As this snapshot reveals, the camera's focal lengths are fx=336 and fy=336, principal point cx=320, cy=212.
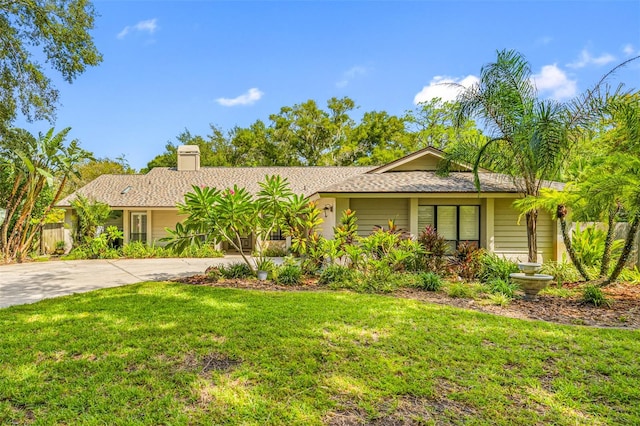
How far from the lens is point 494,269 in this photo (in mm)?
8531

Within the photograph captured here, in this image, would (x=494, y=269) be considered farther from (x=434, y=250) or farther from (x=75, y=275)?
(x=75, y=275)

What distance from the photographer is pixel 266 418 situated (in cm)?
289

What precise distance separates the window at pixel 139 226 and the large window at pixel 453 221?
538 inches

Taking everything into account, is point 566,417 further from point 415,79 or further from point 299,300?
point 415,79

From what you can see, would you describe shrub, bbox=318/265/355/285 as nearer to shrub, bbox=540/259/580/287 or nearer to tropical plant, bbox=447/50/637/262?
tropical plant, bbox=447/50/637/262

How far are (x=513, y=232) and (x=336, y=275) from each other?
7081mm

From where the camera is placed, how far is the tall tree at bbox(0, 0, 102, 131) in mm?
9672

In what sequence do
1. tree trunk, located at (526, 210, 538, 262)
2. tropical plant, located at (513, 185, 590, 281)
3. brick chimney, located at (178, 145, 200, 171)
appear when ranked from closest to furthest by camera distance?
tropical plant, located at (513, 185, 590, 281) < tree trunk, located at (526, 210, 538, 262) < brick chimney, located at (178, 145, 200, 171)

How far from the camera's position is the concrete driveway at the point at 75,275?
302 inches

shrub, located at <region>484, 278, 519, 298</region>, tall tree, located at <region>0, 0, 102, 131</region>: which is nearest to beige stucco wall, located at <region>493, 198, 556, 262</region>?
shrub, located at <region>484, 278, 519, 298</region>

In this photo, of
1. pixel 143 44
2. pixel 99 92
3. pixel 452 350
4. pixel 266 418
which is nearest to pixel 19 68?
pixel 143 44

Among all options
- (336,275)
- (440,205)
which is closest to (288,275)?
(336,275)

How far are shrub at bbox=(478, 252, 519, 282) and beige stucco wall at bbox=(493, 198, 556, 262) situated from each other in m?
2.82

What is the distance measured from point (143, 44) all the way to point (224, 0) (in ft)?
13.4
